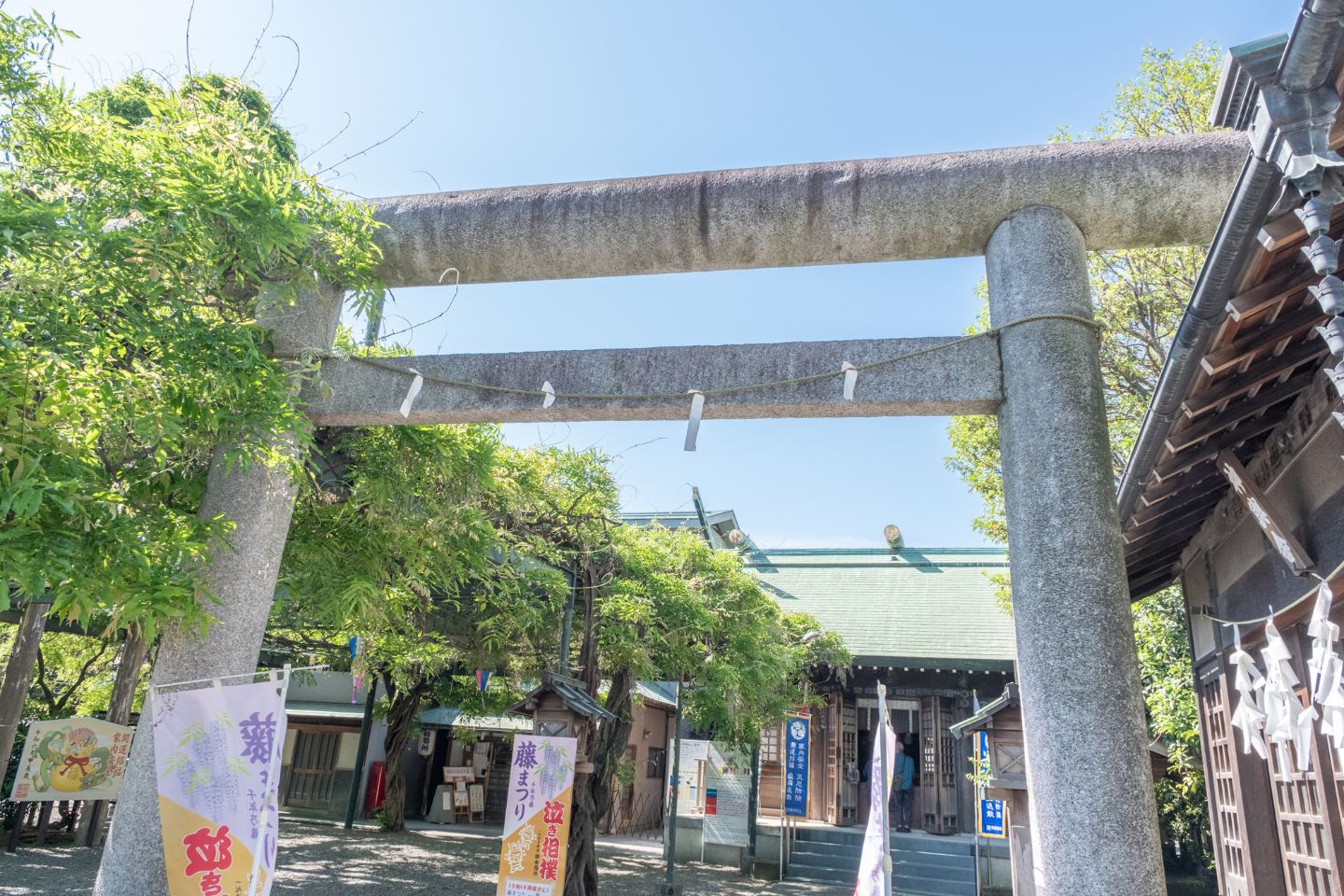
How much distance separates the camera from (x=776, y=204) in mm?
4676

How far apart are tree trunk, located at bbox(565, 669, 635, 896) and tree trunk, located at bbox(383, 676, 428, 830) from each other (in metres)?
7.54

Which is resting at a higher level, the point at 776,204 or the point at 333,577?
the point at 776,204

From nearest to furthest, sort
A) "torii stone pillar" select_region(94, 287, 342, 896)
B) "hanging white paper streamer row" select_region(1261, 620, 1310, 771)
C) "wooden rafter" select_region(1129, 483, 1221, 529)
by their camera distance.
A: "hanging white paper streamer row" select_region(1261, 620, 1310, 771) → "torii stone pillar" select_region(94, 287, 342, 896) → "wooden rafter" select_region(1129, 483, 1221, 529)

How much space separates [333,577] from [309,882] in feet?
21.5

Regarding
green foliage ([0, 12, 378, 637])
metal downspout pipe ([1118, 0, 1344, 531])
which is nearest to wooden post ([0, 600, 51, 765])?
green foliage ([0, 12, 378, 637])

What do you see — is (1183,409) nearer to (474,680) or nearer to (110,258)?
(110,258)

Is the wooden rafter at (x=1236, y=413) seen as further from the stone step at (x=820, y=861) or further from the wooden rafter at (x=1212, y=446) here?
the stone step at (x=820, y=861)

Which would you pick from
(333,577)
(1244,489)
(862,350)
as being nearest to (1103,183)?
(862,350)

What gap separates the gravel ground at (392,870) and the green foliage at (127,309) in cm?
722

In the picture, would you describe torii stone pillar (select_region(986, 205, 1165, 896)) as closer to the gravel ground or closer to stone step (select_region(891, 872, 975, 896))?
the gravel ground

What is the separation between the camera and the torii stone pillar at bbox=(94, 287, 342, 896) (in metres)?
4.25

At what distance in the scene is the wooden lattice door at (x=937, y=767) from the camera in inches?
579

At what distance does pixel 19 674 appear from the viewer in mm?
10266

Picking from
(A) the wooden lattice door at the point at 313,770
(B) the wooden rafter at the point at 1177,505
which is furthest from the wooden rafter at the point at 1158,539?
(A) the wooden lattice door at the point at 313,770
